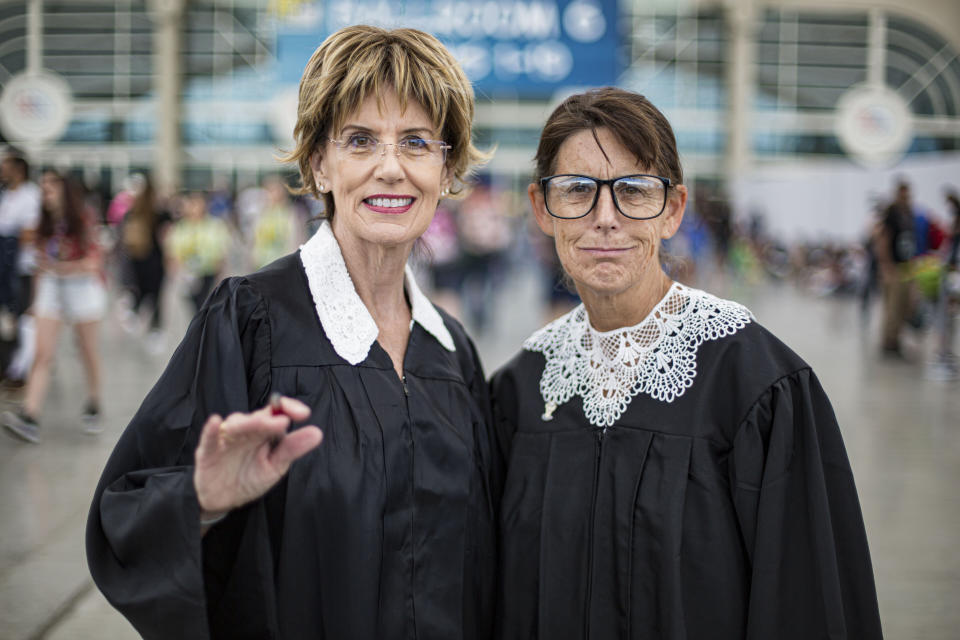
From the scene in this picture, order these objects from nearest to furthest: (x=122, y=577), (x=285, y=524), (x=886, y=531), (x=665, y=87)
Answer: (x=122, y=577)
(x=285, y=524)
(x=886, y=531)
(x=665, y=87)

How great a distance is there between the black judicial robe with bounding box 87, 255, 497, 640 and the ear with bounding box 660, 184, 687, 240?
0.72 metres

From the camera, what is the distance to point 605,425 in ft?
6.78

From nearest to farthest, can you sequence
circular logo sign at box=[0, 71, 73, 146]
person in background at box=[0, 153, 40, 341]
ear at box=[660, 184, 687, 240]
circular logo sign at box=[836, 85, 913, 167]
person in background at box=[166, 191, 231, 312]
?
ear at box=[660, 184, 687, 240], person in background at box=[0, 153, 40, 341], circular logo sign at box=[0, 71, 73, 146], person in background at box=[166, 191, 231, 312], circular logo sign at box=[836, 85, 913, 167]

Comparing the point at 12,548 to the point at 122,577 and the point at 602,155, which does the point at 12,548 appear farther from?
the point at 602,155

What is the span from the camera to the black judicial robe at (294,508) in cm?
166

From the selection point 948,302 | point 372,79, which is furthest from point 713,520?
point 948,302

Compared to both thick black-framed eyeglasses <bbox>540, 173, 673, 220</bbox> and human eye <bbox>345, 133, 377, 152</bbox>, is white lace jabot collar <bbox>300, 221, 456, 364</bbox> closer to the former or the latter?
human eye <bbox>345, 133, 377, 152</bbox>

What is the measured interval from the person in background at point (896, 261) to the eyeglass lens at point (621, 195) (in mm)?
9798

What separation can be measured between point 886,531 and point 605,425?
347cm

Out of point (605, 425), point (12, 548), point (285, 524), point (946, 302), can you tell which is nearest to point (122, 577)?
point (285, 524)

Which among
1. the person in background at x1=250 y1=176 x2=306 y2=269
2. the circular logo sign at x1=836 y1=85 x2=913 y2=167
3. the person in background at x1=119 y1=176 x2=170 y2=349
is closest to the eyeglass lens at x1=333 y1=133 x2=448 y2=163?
the person in background at x1=119 y1=176 x2=170 y2=349

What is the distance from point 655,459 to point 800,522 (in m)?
0.34

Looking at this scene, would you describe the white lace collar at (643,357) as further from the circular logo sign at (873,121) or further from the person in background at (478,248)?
the circular logo sign at (873,121)

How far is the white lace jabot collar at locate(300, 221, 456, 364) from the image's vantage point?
201 cm
